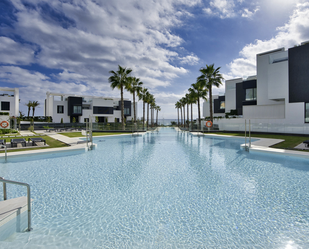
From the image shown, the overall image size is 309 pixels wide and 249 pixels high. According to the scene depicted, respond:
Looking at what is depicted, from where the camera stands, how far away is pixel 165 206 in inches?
187

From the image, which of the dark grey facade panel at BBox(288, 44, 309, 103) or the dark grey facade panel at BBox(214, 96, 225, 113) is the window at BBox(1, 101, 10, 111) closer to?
the dark grey facade panel at BBox(214, 96, 225, 113)

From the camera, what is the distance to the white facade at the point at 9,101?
37719 mm

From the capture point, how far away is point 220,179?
6.88 m

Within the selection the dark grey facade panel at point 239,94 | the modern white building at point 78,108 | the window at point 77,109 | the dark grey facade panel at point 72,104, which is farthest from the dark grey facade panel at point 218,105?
the dark grey facade panel at point 72,104

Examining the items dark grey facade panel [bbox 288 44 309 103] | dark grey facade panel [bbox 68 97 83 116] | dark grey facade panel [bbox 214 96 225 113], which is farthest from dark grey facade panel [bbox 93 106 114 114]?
dark grey facade panel [bbox 288 44 309 103]

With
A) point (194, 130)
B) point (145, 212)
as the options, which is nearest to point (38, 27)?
point (145, 212)

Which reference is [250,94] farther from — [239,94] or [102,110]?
[102,110]

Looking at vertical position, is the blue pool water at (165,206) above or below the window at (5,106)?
below

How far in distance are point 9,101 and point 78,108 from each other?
14268mm

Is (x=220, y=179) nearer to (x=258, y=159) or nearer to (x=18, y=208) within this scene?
(x=258, y=159)

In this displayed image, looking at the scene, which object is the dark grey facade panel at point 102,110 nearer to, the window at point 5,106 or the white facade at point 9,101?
the white facade at point 9,101

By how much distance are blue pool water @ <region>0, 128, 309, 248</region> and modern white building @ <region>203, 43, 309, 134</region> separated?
16.9m

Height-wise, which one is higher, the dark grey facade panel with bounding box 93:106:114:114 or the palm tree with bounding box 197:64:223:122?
the palm tree with bounding box 197:64:223:122

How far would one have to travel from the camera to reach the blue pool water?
11.1ft
